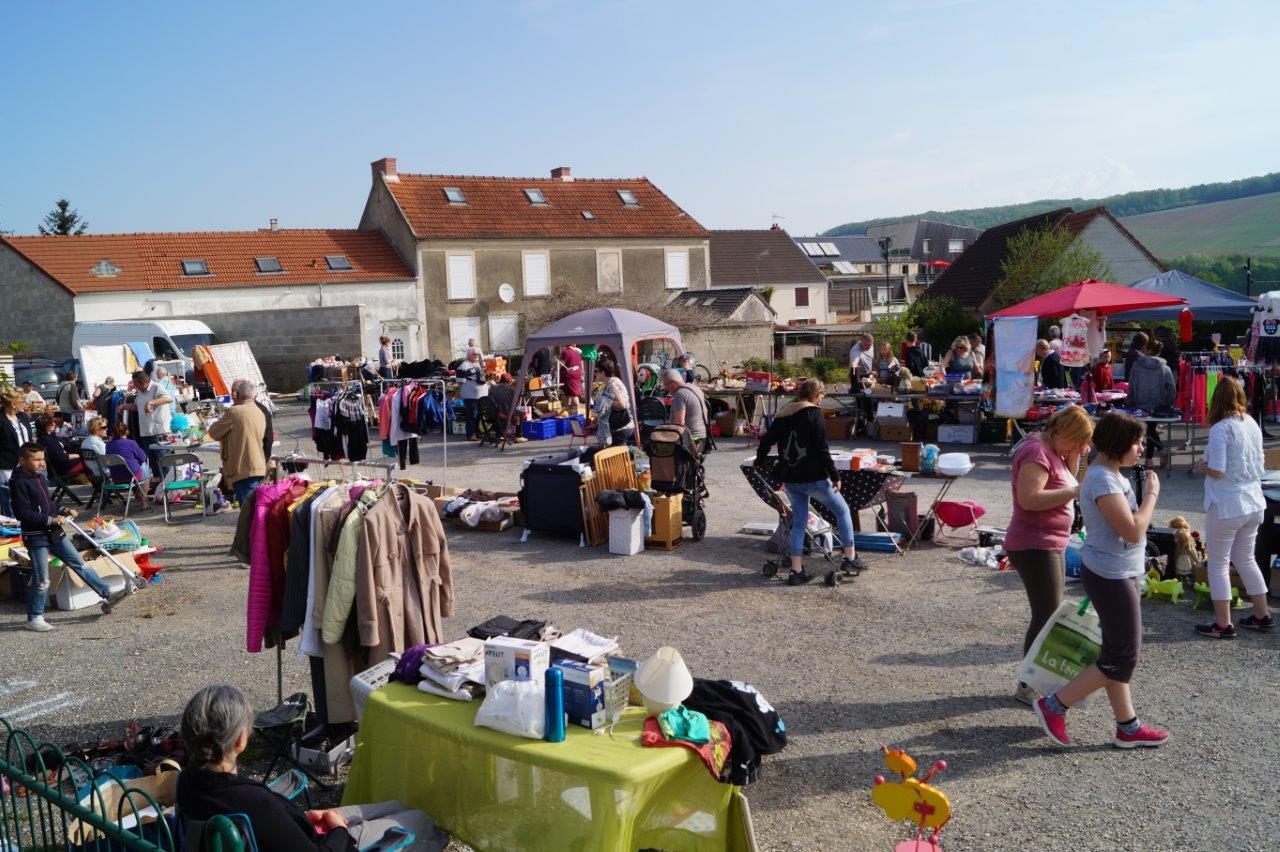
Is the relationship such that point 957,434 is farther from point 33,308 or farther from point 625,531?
point 33,308

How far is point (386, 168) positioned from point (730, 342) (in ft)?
48.5

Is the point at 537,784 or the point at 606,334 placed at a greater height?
the point at 606,334

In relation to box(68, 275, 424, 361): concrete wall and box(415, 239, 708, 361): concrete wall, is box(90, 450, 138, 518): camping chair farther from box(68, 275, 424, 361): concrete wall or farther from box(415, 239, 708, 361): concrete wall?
box(415, 239, 708, 361): concrete wall

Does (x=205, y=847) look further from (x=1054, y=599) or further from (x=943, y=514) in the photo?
(x=943, y=514)

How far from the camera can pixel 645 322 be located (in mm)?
16297

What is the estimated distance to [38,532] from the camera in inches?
299

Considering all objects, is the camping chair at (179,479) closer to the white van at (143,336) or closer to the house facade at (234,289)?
the white van at (143,336)

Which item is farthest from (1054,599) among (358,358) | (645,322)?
(358,358)

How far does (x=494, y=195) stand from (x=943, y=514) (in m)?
31.4

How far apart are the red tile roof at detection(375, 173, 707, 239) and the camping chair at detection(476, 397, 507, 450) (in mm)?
18907

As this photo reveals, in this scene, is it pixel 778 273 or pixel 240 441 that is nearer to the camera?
pixel 240 441

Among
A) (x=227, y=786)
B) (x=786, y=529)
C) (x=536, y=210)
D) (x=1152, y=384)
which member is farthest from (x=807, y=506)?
(x=536, y=210)

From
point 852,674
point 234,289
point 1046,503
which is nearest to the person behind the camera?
point 1046,503

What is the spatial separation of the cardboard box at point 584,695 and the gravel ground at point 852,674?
3.41 ft
